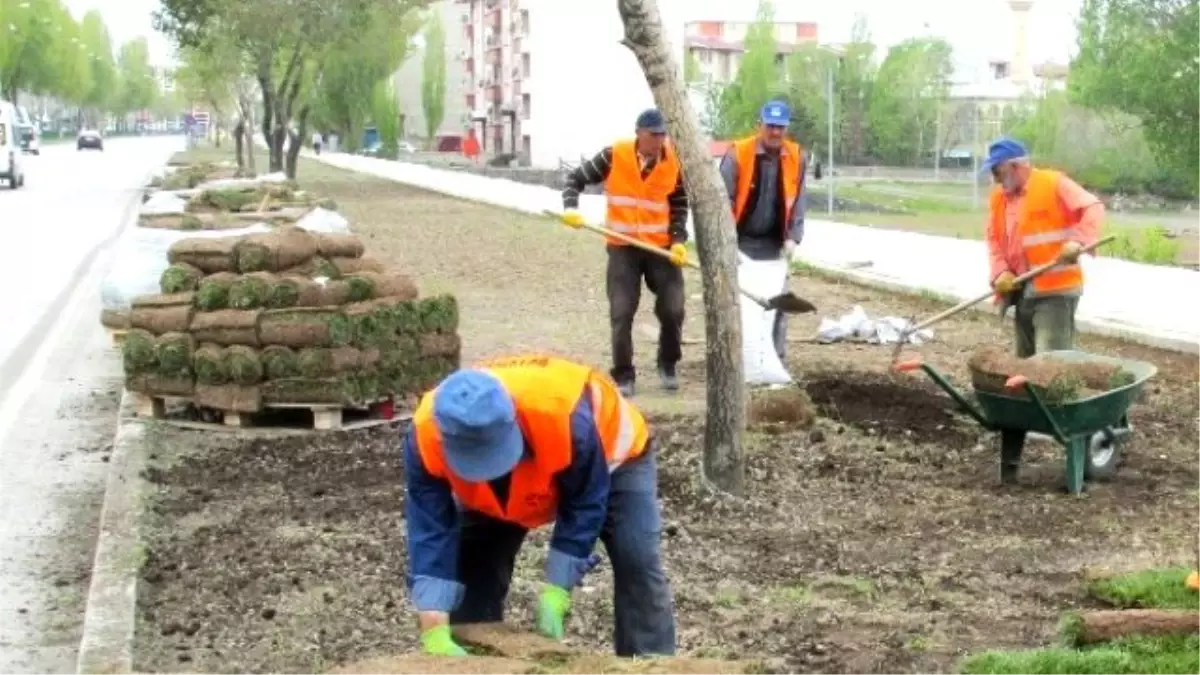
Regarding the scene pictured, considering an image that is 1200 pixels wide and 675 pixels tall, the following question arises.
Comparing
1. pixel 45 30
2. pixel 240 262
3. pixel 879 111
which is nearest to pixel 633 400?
pixel 240 262

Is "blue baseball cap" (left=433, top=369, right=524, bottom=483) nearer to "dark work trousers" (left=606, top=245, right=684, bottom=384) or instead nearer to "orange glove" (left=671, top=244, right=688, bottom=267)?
"orange glove" (left=671, top=244, right=688, bottom=267)

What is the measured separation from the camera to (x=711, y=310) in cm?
749

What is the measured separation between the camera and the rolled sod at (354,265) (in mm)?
10305

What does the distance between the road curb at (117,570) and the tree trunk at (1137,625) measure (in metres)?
2.79

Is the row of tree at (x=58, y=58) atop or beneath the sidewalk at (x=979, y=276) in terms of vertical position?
atop

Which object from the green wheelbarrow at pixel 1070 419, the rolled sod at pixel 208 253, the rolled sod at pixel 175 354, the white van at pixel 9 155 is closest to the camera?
the green wheelbarrow at pixel 1070 419

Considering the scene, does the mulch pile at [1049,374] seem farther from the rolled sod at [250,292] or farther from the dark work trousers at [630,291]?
the rolled sod at [250,292]

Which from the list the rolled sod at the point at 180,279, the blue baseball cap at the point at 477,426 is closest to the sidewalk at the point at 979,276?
the rolled sod at the point at 180,279

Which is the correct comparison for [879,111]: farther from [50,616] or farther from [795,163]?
[50,616]

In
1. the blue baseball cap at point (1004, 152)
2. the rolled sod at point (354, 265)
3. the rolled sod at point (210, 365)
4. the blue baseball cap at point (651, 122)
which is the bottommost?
the rolled sod at point (210, 365)

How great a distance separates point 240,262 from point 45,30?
102008mm

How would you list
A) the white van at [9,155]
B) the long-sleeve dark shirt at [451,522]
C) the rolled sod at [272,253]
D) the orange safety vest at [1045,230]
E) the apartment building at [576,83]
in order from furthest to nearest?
the apartment building at [576,83] → the white van at [9,155] → the rolled sod at [272,253] → the orange safety vest at [1045,230] → the long-sleeve dark shirt at [451,522]

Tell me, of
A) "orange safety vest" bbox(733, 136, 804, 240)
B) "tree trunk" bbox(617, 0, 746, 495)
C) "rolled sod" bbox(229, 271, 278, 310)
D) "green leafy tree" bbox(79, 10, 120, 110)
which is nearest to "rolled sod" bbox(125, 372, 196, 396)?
"rolled sod" bbox(229, 271, 278, 310)

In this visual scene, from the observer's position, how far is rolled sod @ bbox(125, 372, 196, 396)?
9859mm
